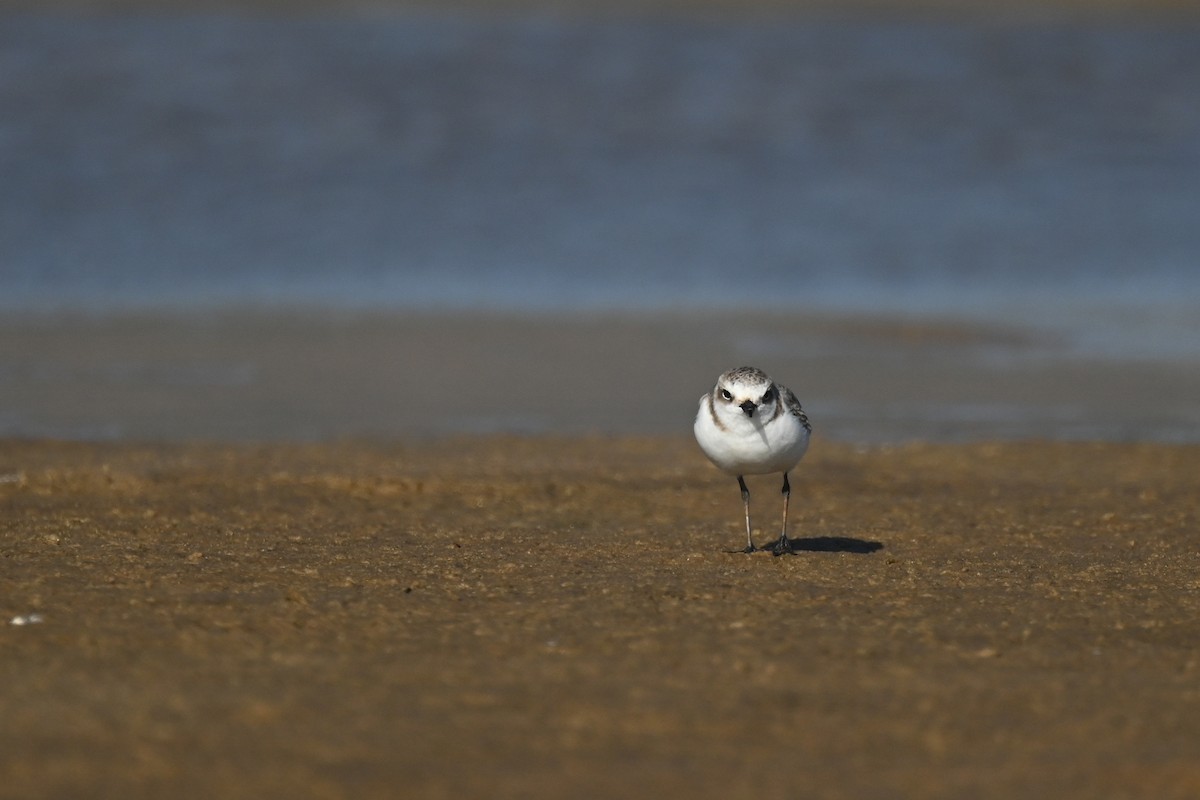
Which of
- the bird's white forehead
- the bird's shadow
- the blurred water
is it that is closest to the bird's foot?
the bird's shadow

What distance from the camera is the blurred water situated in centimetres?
1720

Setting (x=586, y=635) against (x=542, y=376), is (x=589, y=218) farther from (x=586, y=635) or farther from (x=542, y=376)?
(x=586, y=635)

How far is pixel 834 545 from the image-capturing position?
734cm

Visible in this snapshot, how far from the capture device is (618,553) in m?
6.99

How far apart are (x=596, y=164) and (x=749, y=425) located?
15.3m

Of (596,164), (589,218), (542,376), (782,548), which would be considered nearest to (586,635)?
(782,548)

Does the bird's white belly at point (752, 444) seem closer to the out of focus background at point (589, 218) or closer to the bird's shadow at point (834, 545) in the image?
the bird's shadow at point (834, 545)

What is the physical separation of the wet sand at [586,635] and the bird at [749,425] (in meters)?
0.42

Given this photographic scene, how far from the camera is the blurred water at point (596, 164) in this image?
17.2 meters

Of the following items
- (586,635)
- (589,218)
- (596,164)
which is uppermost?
(596,164)

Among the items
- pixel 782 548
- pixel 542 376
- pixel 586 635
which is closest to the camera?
pixel 586 635

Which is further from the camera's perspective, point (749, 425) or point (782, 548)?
point (782, 548)

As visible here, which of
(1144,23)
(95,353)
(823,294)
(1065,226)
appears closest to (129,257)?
(95,353)

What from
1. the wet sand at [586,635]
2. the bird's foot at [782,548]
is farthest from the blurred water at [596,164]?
the bird's foot at [782,548]
